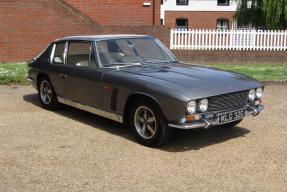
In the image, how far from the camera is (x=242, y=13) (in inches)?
1179

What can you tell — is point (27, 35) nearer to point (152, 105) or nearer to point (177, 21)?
point (152, 105)

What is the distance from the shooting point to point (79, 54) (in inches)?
305

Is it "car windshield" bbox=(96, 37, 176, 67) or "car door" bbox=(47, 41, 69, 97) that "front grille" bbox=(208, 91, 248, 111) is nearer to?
"car windshield" bbox=(96, 37, 176, 67)

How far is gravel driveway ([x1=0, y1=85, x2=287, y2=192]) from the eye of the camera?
16.4ft

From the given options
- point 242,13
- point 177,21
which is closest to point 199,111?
point 242,13

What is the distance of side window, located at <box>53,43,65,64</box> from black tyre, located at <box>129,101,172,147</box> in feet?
7.51

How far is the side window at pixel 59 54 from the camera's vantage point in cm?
824

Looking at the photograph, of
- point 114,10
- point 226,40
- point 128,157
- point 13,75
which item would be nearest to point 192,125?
point 128,157

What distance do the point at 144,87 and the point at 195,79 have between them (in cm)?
73

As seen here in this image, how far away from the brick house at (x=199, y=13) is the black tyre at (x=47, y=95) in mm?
34540

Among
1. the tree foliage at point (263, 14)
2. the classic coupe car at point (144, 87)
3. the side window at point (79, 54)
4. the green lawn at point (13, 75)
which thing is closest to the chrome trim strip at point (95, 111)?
the classic coupe car at point (144, 87)

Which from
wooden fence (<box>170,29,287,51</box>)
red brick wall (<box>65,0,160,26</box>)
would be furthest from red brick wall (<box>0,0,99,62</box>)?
wooden fence (<box>170,29,287,51</box>)

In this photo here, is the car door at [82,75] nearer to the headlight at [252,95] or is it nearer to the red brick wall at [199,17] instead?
the headlight at [252,95]

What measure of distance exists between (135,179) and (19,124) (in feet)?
10.8
